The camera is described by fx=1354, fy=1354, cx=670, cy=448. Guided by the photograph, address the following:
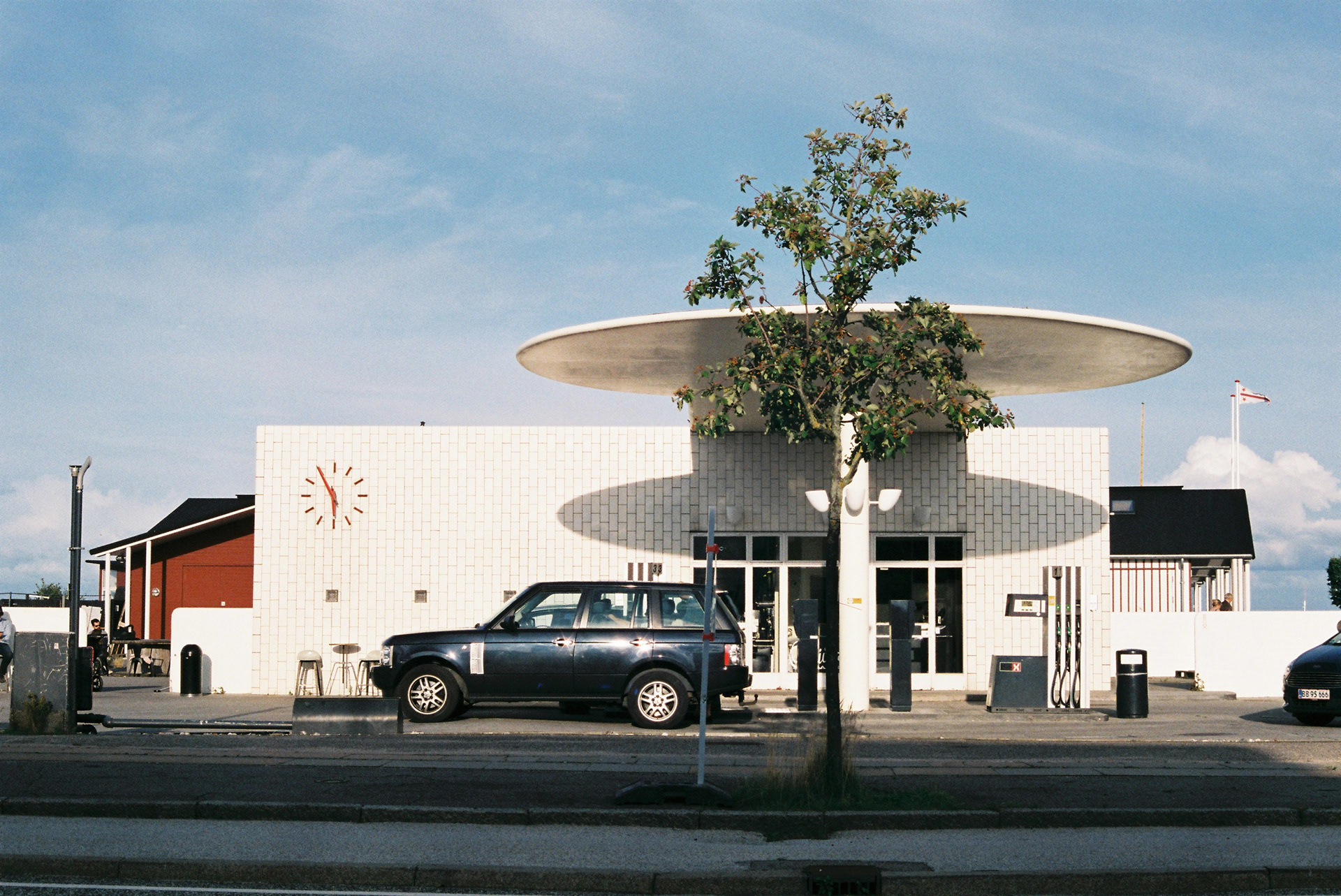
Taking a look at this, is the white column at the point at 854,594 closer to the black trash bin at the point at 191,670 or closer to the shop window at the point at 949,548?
the shop window at the point at 949,548

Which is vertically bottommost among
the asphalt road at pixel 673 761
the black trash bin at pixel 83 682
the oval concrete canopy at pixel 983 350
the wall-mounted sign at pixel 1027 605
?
the asphalt road at pixel 673 761

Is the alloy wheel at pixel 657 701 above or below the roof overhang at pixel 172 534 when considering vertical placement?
below

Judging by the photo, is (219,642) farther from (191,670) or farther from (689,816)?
(689,816)

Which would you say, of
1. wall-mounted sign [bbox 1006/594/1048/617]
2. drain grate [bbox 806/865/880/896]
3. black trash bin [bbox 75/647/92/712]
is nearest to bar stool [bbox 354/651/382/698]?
black trash bin [bbox 75/647/92/712]

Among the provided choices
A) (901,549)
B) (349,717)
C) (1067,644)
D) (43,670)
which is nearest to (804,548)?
(901,549)

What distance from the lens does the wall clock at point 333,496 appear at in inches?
933

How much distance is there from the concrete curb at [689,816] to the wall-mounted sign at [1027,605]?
998 centimetres

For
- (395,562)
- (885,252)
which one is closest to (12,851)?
(885,252)

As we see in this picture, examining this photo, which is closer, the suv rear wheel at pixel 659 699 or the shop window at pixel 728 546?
the suv rear wheel at pixel 659 699

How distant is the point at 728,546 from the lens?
23.8 metres

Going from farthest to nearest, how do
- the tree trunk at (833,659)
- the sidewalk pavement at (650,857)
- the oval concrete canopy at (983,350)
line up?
1. the oval concrete canopy at (983,350)
2. the tree trunk at (833,659)
3. the sidewalk pavement at (650,857)

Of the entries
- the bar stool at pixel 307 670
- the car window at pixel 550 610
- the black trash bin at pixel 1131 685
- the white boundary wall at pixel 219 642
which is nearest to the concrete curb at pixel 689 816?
the car window at pixel 550 610

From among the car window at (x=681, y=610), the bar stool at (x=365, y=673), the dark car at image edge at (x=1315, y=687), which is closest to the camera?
the car window at (x=681, y=610)

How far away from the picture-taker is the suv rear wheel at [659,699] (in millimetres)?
16984
